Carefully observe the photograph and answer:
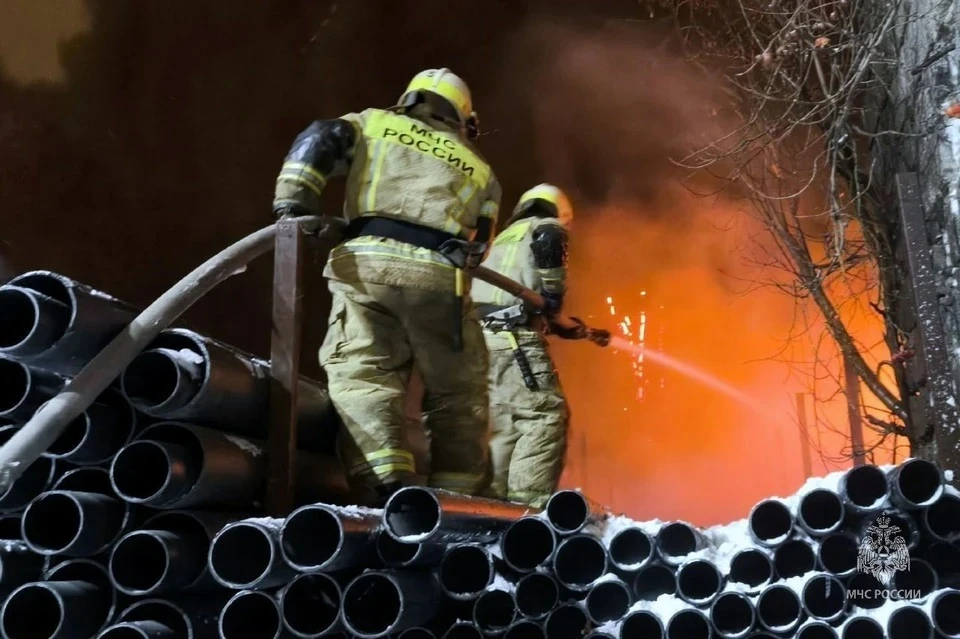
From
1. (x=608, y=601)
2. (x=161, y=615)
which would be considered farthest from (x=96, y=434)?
(x=608, y=601)

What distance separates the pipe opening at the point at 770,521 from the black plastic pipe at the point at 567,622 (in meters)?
0.52

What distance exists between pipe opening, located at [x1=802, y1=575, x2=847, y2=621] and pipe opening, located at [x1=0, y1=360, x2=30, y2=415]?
2194 millimetres

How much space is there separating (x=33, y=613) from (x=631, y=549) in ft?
5.19

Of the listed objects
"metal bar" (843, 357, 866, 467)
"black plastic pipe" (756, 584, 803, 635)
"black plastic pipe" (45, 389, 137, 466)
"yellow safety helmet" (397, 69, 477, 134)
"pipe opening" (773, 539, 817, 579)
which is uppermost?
"yellow safety helmet" (397, 69, 477, 134)

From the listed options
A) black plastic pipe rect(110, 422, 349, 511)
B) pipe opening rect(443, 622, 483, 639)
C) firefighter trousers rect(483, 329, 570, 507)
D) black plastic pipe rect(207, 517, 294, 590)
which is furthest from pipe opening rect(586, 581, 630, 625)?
firefighter trousers rect(483, 329, 570, 507)

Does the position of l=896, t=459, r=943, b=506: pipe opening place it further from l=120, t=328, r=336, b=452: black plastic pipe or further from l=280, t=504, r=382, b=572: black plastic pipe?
l=120, t=328, r=336, b=452: black plastic pipe

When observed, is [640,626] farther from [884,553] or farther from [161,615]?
[161,615]

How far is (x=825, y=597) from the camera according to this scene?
1.85 m

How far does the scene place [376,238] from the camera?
9.39 ft

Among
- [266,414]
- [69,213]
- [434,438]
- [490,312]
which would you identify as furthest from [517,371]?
[69,213]

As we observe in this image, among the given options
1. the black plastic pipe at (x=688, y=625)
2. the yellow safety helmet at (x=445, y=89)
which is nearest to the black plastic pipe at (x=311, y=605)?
the black plastic pipe at (x=688, y=625)

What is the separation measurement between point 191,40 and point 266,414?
391cm

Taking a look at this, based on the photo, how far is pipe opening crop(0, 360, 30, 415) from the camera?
6.72 ft

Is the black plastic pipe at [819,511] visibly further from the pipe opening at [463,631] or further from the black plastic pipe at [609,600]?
the pipe opening at [463,631]
